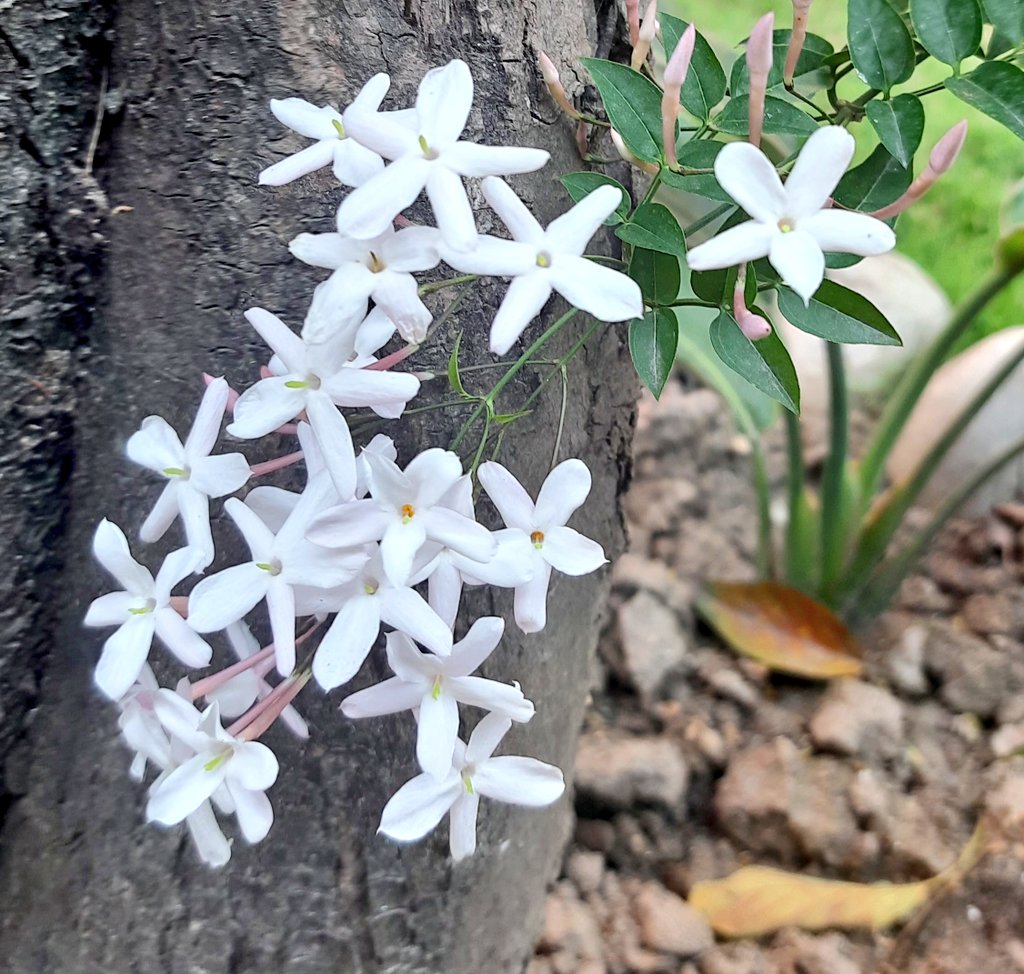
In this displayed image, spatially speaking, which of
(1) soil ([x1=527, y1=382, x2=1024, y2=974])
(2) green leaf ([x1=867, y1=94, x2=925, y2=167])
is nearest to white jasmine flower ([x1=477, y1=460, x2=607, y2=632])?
(2) green leaf ([x1=867, y1=94, x2=925, y2=167])

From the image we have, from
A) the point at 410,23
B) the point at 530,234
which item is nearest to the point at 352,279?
the point at 530,234

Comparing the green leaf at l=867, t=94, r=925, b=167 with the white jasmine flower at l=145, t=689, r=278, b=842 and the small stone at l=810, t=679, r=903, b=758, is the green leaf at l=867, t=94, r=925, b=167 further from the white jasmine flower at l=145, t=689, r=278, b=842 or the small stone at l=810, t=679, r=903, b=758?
the small stone at l=810, t=679, r=903, b=758

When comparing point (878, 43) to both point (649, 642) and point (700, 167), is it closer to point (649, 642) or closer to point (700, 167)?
point (700, 167)

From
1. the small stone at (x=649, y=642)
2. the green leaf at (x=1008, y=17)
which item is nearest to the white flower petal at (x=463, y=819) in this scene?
the green leaf at (x=1008, y=17)

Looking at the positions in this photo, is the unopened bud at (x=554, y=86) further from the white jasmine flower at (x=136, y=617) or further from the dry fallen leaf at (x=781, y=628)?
the dry fallen leaf at (x=781, y=628)

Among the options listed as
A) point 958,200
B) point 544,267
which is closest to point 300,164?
point 544,267

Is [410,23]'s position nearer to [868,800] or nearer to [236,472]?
[236,472]
